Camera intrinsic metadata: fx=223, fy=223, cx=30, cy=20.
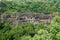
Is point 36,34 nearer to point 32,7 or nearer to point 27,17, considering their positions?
point 27,17

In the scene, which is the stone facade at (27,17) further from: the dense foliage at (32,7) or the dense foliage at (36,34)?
the dense foliage at (36,34)

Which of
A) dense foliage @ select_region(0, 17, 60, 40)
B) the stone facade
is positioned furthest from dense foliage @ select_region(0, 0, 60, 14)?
dense foliage @ select_region(0, 17, 60, 40)

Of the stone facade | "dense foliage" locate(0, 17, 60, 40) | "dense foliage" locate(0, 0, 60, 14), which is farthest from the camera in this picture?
"dense foliage" locate(0, 0, 60, 14)

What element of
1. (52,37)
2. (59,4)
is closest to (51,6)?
(59,4)

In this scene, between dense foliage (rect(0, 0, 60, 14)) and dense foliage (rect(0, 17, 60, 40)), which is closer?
dense foliage (rect(0, 17, 60, 40))

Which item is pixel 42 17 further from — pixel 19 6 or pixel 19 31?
pixel 19 31

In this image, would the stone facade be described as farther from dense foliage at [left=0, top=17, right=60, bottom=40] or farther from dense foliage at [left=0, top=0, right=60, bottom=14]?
dense foliage at [left=0, top=17, right=60, bottom=40]

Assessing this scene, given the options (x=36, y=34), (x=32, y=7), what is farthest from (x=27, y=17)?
(x=36, y=34)

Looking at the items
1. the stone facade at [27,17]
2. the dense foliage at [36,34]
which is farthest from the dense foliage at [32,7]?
the dense foliage at [36,34]

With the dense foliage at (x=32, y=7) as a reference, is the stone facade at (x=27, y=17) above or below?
above

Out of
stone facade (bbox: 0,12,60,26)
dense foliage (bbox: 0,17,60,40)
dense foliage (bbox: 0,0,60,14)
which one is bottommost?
dense foliage (bbox: 0,0,60,14)

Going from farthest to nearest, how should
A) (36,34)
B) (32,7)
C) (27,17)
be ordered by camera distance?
(32,7) < (27,17) < (36,34)

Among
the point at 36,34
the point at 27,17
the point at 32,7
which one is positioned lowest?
the point at 32,7
